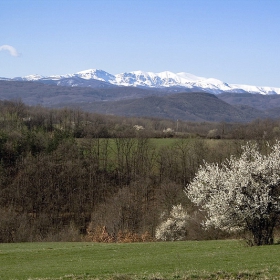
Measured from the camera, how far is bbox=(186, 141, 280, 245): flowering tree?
27797 millimetres

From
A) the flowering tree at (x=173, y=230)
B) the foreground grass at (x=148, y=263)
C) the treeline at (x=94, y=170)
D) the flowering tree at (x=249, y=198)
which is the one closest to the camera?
the foreground grass at (x=148, y=263)

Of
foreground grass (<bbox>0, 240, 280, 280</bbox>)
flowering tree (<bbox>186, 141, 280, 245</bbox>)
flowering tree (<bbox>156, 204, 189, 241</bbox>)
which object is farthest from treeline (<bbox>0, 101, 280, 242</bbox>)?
flowering tree (<bbox>186, 141, 280, 245</bbox>)

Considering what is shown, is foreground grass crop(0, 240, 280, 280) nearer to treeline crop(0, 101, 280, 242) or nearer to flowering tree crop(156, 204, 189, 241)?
flowering tree crop(156, 204, 189, 241)

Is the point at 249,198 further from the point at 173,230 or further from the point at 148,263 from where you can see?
the point at 173,230

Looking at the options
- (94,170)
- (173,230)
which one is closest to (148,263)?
(173,230)

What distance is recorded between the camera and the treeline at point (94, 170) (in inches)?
2643

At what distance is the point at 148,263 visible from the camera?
73.8ft

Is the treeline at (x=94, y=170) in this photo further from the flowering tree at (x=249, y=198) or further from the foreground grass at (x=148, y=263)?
the flowering tree at (x=249, y=198)

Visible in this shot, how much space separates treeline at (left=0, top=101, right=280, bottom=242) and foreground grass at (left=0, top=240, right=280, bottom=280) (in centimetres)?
2868

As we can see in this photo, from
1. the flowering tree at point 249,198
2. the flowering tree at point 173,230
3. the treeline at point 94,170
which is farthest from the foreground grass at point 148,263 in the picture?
the treeline at point 94,170

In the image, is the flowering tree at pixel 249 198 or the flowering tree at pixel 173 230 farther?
the flowering tree at pixel 173 230

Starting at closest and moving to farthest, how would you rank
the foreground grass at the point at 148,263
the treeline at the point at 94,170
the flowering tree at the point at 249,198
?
the foreground grass at the point at 148,263
the flowering tree at the point at 249,198
the treeline at the point at 94,170

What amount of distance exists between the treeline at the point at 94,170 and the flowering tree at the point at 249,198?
29.8 m

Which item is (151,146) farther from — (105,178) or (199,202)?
(199,202)
